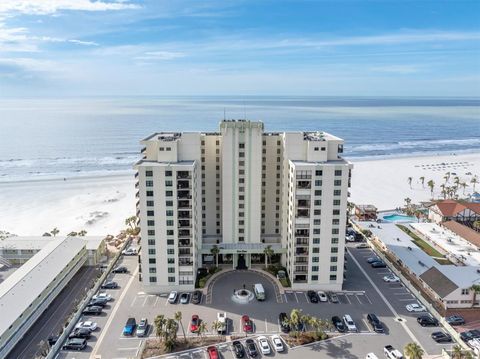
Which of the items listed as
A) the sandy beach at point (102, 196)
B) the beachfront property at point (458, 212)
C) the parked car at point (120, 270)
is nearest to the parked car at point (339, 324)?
the parked car at point (120, 270)

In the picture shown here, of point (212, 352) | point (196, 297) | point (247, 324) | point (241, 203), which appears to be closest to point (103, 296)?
point (196, 297)

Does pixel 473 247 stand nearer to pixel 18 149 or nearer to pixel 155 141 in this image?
pixel 155 141

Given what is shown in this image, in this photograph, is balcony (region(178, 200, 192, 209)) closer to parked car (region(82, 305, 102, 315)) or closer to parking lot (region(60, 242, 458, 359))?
parking lot (region(60, 242, 458, 359))

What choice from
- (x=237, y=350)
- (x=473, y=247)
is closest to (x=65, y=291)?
(x=237, y=350)

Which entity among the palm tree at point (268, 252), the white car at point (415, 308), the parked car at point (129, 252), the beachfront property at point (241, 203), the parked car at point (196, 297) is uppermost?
the beachfront property at point (241, 203)

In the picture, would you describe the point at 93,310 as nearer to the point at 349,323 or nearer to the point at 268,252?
the point at 268,252

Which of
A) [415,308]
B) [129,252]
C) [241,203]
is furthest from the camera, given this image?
[129,252]

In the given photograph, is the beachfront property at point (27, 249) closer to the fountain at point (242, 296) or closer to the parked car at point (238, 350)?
the fountain at point (242, 296)
